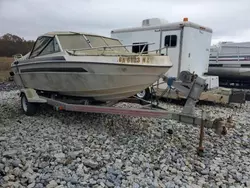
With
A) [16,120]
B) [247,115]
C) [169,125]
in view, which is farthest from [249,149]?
[16,120]

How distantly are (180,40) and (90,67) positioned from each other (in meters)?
4.04

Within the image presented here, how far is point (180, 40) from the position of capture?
7.37m

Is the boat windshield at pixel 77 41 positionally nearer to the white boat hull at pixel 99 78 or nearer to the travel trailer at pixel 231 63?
the white boat hull at pixel 99 78

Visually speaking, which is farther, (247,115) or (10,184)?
(247,115)

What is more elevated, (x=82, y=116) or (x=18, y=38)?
(x=18, y=38)

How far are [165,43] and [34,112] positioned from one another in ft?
15.1

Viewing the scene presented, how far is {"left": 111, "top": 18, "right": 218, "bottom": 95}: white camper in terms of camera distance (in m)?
7.36

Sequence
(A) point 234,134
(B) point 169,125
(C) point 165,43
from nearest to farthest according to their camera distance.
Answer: (A) point 234,134, (B) point 169,125, (C) point 165,43

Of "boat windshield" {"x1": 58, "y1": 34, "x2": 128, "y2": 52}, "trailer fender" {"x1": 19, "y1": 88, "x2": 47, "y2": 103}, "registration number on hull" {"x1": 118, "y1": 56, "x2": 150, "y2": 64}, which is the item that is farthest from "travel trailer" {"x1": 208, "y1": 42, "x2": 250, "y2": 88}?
"trailer fender" {"x1": 19, "y1": 88, "x2": 47, "y2": 103}

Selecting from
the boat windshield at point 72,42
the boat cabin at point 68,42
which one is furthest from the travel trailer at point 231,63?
the boat windshield at point 72,42

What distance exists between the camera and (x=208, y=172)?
3408mm

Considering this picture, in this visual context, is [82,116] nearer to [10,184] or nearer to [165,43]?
[10,184]

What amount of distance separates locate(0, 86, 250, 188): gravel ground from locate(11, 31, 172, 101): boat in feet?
2.66

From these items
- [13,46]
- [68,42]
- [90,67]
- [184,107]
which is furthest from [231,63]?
[13,46]
